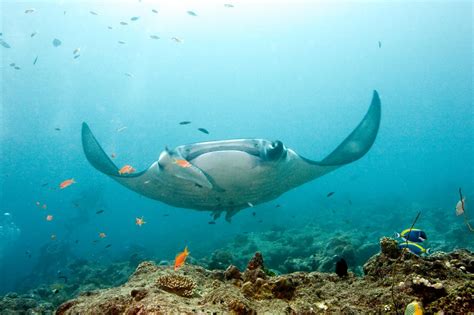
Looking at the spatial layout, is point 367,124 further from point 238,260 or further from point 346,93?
point 346,93

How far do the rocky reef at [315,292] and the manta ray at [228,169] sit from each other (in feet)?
7.09

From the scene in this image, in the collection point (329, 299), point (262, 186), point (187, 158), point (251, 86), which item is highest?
point (329, 299)

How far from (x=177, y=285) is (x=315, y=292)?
102cm

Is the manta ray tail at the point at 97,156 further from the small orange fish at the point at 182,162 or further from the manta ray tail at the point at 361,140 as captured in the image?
the manta ray tail at the point at 361,140

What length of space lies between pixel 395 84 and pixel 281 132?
48.8 meters

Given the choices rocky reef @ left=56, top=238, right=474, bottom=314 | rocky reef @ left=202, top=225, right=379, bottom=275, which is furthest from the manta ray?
rocky reef @ left=56, top=238, right=474, bottom=314

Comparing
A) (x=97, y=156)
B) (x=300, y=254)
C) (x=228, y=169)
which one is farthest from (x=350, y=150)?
(x=300, y=254)

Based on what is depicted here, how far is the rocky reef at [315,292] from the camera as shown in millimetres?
1688

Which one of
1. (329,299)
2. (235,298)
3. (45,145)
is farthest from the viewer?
(45,145)

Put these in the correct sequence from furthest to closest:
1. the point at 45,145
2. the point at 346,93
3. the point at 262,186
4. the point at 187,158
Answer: the point at 346,93
the point at 45,145
the point at 262,186
the point at 187,158

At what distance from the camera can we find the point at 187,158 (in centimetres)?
462

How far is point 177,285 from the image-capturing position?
208 centimetres

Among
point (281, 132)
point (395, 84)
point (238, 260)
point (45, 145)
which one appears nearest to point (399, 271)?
point (238, 260)

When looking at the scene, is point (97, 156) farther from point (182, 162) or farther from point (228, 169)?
point (228, 169)
